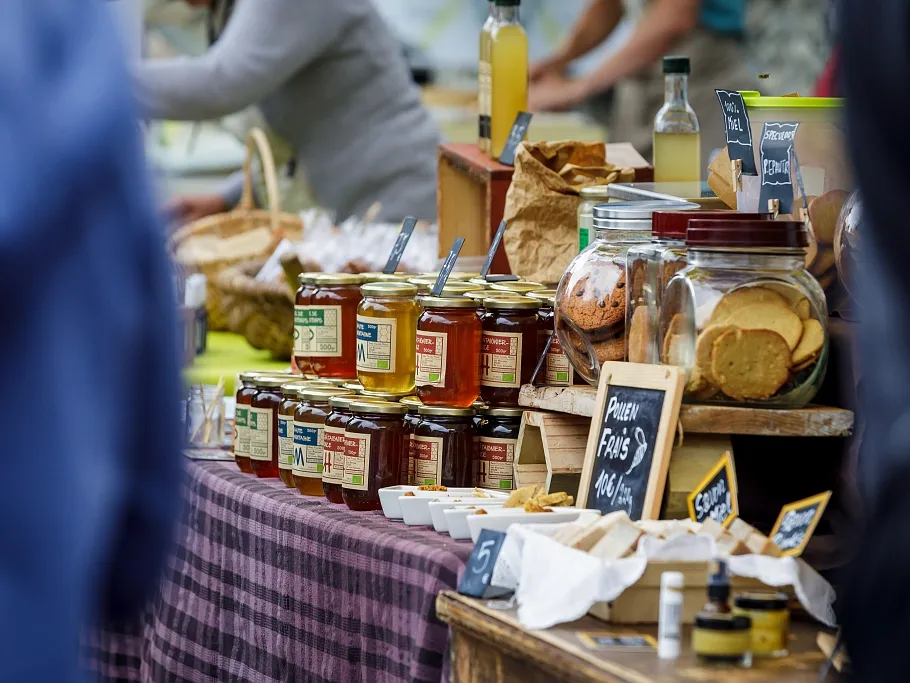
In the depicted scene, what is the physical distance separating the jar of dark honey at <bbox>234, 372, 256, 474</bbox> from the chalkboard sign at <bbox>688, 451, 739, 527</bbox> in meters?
1.06

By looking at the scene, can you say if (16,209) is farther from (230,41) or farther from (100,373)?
(230,41)

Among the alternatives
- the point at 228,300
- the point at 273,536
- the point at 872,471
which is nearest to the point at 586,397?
the point at 273,536

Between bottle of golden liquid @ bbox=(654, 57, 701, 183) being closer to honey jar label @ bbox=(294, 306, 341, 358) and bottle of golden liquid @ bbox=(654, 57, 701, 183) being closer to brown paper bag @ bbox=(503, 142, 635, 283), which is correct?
brown paper bag @ bbox=(503, 142, 635, 283)

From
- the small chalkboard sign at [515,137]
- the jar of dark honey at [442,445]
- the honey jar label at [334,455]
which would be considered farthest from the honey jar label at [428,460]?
the small chalkboard sign at [515,137]

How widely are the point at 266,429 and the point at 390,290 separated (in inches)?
16.9

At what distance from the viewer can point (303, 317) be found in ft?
8.93

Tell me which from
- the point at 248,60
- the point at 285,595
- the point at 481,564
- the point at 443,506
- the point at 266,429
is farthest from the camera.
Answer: the point at 248,60

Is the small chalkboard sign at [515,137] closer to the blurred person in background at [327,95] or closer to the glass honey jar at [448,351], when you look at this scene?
the glass honey jar at [448,351]

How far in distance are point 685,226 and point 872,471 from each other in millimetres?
1141

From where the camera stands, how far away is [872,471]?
1.03 meters

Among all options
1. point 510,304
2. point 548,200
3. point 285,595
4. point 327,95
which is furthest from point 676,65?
point 327,95

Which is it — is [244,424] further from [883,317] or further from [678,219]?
[883,317]

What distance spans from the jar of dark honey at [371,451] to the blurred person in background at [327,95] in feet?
8.33

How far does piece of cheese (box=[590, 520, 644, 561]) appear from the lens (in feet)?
5.98
